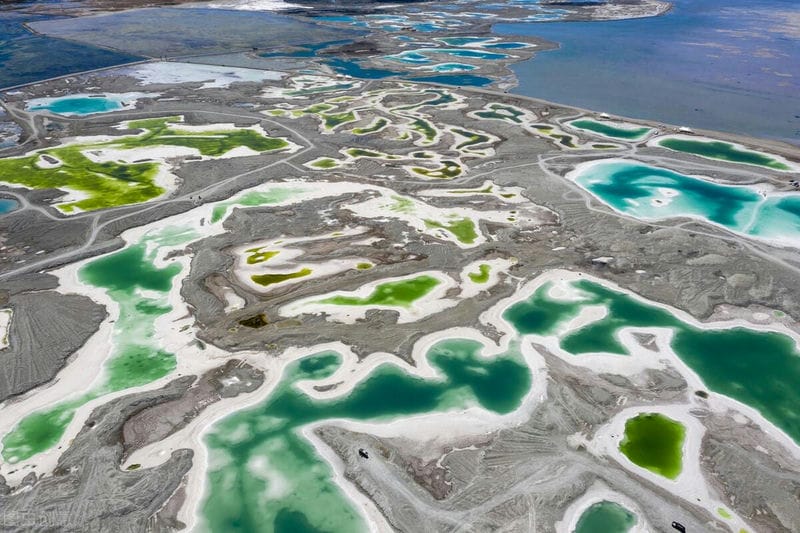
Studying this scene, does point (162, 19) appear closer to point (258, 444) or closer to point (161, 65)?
point (161, 65)

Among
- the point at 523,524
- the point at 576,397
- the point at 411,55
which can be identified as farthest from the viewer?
the point at 411,55

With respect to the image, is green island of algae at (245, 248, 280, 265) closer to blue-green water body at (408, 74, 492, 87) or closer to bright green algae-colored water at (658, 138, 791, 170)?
bright green algae-colored water at (658, 138, 791, 170)

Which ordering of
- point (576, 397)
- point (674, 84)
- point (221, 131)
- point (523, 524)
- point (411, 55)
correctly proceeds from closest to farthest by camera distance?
point (523, 524) → point (576, 397) → point (221, 131) → point (674, 84) → point (411, 55)

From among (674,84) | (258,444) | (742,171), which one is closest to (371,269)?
(258,444)

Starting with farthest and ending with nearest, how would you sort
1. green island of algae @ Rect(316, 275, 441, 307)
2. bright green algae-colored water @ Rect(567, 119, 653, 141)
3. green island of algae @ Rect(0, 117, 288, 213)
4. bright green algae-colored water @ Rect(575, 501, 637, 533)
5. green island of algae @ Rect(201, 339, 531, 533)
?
bright green algae-colored water @ Rect(567, 119, 653, 141), green island of algae @ Rect(0, 117, 288, 213), green island of algae @ Rect(316, 275, 441, 307), green island of algae @ Rect(201, 339, 531, 533), bright green algae-colored water @ Rect(575, 501, 637, 533)

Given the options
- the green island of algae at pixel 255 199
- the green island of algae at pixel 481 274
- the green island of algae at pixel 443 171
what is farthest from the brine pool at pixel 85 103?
the green island of algae at pixel 481 274

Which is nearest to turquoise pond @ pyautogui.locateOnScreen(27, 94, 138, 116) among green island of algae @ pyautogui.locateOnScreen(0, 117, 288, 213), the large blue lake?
green island of algae @ pyautogui.locateOnScreen(0, 117, 288, 213)
